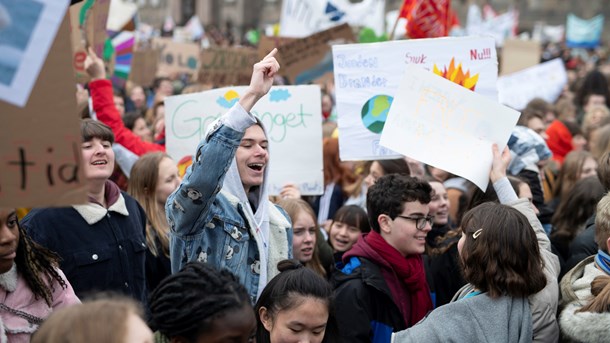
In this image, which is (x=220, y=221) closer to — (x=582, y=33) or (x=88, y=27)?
(x=88, y=27)

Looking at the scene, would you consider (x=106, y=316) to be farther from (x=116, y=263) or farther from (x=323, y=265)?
(x=323, y=265)

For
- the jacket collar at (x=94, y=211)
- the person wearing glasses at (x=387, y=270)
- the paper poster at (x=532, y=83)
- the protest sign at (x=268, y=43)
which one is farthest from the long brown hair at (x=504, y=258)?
the paper poster at (x=532, y=83)

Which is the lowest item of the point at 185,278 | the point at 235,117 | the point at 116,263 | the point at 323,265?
the point at 323,265

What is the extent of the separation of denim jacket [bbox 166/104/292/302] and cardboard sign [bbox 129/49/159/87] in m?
8.53

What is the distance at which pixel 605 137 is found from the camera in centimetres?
739

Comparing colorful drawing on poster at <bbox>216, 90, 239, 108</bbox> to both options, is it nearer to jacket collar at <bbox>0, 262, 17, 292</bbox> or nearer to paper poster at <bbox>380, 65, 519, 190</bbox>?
paper poster at <bbox>380, 65, 519, 190</bbox>

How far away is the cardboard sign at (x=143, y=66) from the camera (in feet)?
40.1

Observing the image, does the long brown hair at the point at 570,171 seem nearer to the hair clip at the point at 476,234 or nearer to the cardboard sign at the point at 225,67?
the hair clip at the point at 476,234

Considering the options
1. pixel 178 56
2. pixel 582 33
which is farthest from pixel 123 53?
pixel 582 33

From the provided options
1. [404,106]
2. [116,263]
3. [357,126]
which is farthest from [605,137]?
[116,263]

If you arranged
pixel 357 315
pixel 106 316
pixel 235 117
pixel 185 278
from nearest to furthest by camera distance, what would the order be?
pixel 106 316, pixel 185 278, pixel 235 117, pixel 357 315

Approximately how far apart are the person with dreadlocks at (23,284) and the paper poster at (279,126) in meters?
2.60

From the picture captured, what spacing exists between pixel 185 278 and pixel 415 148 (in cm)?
211

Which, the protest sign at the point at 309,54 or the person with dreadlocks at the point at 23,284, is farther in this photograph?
the protest sign at the point at 309,54
